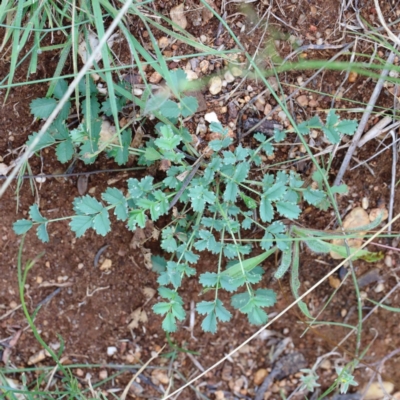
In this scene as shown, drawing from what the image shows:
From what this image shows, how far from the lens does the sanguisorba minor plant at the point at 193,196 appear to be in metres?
1.36

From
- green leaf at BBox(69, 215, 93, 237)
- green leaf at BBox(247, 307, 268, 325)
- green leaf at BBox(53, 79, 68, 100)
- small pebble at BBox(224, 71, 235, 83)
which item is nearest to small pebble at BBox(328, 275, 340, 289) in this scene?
green leaf at BBox(247, 307, 268, 325)

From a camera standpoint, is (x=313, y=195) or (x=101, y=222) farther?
(x=313, y=195)

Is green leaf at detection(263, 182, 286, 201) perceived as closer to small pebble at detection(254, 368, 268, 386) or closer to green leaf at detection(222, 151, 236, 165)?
green leaf at detection(222, 151, 236, 165)

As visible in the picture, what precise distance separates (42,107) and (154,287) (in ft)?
2.31

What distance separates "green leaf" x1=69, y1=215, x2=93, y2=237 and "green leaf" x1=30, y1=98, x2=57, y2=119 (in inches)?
12.9

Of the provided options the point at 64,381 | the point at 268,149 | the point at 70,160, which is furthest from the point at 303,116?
the point at 64,381

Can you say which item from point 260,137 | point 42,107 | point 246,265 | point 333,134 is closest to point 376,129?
point 333,134

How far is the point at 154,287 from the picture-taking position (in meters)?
1.68

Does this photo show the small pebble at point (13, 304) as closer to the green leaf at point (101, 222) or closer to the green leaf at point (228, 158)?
the green leaf at point (101, 222)

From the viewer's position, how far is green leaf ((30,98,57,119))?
4.65 ft

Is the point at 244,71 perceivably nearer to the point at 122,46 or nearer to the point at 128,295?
the point at 122,46

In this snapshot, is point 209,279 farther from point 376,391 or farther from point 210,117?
point 376,391

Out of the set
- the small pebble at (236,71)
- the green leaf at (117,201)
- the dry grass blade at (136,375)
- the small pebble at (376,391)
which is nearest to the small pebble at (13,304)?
the dry grass blade at (136,375)

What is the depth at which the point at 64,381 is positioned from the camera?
1.67 metres
